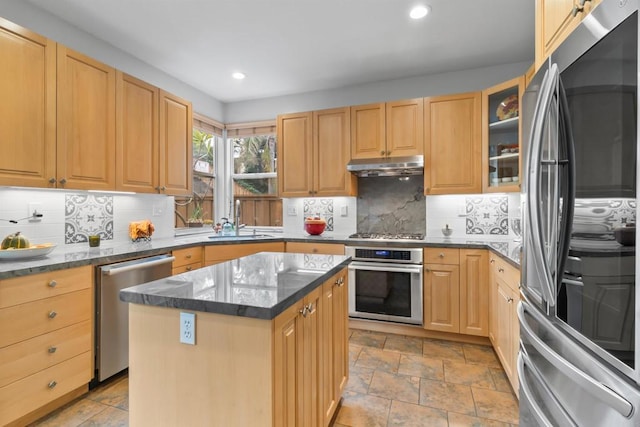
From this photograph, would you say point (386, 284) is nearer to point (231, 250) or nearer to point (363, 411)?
point (363, 411)

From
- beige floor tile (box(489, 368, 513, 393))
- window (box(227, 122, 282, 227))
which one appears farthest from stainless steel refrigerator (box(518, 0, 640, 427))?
window (box(227, 122, 282, 227))

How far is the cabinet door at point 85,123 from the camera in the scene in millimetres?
2238

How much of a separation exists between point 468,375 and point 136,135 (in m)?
3.34

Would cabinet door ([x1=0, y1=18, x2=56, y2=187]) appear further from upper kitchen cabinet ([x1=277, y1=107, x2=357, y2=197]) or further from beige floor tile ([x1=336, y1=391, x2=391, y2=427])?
beige floor tile ([x1=336, y1=391, x2=391, y2=427])

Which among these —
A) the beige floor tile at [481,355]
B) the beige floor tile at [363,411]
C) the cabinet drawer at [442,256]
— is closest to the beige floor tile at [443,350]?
the beige floor tile at [481,355]

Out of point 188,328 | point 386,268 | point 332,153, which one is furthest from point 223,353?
point 332,153

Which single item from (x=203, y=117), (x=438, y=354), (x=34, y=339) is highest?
(x=203, y=117)

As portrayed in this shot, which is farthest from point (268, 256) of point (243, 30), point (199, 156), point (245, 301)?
point (199, 156)

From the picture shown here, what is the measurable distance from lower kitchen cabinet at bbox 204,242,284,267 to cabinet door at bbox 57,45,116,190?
1071 mm

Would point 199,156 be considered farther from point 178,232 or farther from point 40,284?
point 40,284

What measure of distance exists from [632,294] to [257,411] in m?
1.08

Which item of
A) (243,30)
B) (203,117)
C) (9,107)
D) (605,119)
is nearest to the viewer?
(605,119)

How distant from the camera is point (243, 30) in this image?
270 cm

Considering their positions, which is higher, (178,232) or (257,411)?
(178,232)
